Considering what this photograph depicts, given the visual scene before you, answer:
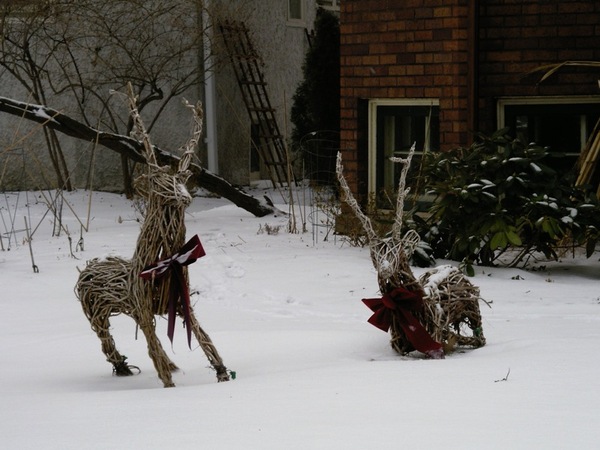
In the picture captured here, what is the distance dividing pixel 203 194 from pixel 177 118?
1494mm

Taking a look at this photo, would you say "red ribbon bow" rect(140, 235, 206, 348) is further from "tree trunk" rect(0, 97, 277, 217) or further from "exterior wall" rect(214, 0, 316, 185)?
"exterior wall" rect(214, 0, 316, 185)

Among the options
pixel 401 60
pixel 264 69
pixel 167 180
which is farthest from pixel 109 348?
pixel 264 69

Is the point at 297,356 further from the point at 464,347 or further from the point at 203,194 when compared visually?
the point at 203,194

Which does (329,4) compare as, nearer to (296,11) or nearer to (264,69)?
(296,11)

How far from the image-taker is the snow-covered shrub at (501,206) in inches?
316

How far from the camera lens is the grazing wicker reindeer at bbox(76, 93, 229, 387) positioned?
4887mm

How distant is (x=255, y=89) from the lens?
1680 centimetres

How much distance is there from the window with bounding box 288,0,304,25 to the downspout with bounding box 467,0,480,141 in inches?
374

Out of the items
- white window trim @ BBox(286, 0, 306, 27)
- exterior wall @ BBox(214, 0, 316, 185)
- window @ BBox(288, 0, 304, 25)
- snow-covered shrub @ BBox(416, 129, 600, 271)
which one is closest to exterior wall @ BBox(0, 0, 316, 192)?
exterior wall @ BBox(214, 0, 316, 185)

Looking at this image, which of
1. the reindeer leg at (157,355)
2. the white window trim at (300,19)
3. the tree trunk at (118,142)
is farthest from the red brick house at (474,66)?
the white window trim at (300,19)

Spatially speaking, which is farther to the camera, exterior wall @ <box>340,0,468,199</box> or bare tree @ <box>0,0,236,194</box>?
bare tree @ <box>0,0,236,194</box>

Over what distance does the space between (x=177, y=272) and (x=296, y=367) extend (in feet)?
2.96

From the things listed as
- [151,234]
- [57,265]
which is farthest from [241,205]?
[151,234]

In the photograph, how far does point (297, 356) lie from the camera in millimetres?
5844
